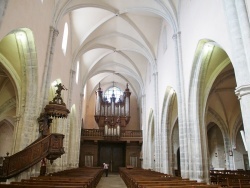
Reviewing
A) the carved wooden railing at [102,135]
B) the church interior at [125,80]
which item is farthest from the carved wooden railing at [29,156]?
the carved wooden railing at [102,135]

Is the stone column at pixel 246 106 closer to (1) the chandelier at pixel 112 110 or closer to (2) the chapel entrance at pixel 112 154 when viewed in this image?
(1) the chandelier at pixel 112 110

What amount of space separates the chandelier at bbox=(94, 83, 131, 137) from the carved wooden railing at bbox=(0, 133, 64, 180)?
16462 millimetres

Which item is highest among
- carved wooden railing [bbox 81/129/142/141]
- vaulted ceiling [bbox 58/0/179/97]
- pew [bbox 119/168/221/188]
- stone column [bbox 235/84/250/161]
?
vaulted ceiling [bbox 58/0/179/97]

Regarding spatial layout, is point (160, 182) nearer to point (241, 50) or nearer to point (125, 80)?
point (241, 50)

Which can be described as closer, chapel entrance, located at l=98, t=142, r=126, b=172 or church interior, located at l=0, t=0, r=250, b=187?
church interior, located at l=0, t=0, r=250, b=187

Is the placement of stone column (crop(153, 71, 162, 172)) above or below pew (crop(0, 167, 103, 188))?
above

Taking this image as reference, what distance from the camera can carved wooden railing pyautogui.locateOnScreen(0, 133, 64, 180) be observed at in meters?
8.85

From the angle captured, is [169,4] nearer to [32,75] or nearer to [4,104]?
[32,75]

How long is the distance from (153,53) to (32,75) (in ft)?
36.8

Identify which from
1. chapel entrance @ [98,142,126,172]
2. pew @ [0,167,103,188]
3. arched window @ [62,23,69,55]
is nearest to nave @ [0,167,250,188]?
pew @ [0,167,103,188]

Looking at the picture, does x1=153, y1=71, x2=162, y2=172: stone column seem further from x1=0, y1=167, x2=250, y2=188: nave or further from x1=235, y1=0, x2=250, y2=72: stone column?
x1=235, y1=0, x2=250, y2=72: stone column

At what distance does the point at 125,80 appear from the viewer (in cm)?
3011

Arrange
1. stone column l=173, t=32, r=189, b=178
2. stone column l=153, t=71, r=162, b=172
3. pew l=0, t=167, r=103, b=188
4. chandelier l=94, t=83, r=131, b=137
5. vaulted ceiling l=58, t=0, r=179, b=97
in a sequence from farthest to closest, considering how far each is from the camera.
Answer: chandelier l=94, t=83, r=131, b=137
stone column l=153, t=71, r=162, b=172
vaulted ceiling l=58, t=0, r=179, b=97
stone column l=173, t=32, r=189, b=178
pew l=0, t=167, r=103, b=188

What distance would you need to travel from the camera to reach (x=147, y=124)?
23375 millimetres
